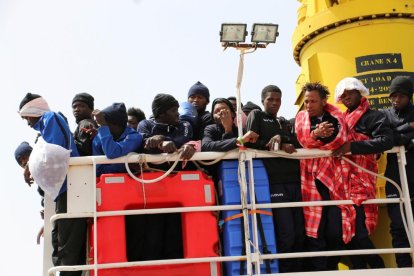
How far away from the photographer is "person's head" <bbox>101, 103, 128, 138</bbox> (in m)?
5.95

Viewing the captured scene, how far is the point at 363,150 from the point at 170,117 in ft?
6.20

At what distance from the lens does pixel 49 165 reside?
18.0ft

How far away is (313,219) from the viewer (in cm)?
595

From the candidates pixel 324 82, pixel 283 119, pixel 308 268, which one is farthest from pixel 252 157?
pixel 324 82

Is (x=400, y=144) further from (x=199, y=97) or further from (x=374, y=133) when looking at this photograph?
(x=199, y=97)

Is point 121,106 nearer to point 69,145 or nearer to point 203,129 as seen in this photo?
point 69,145

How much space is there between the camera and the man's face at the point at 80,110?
6406 mm

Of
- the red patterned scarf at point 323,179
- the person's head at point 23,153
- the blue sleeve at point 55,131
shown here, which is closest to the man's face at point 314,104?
the red patterned scarf at point 323,179

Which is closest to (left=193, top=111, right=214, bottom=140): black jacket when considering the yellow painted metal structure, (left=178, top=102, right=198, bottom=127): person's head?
(left=178, top=102, right=198, bottom=127): person's head

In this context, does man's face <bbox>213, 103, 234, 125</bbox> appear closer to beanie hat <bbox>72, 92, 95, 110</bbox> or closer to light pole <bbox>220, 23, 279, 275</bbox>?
light pole <bbox>220, 23, 279, 275</bbox>

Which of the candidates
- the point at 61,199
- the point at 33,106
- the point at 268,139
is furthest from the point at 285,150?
the point at 33,106

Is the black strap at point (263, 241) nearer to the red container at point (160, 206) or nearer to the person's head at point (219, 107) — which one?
the red container at point (160, 206)

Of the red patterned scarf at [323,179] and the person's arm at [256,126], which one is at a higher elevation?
the person's arm at [256,126]

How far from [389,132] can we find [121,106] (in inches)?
102
